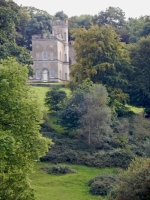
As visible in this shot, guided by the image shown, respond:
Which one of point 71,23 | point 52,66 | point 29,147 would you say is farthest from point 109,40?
point 71,23

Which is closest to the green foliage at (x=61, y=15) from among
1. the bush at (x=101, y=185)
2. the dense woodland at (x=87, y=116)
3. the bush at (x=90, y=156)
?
the dense woodland at (x=87, y=116)

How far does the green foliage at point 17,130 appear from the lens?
2091 cm

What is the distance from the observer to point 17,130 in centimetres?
2152

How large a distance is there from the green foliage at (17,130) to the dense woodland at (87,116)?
0.15 feet

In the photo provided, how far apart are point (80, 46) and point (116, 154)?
15862mm

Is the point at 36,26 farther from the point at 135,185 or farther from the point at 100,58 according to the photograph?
the point at 135,185

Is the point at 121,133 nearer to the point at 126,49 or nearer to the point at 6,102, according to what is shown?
the point at 126,49

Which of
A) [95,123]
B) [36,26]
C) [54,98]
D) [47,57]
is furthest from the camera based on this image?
[36,26]

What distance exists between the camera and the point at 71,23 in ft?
295

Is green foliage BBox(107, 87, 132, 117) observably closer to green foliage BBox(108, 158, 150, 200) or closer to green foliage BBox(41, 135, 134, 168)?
green foliage BBox(41, 135, 134, 168)

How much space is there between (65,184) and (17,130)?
10.9m

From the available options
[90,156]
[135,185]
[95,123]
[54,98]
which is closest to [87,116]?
[95,123]

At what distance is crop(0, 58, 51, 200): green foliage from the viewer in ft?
68.6

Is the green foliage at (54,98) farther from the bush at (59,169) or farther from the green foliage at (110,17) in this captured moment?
the green foliage at (110,17)
